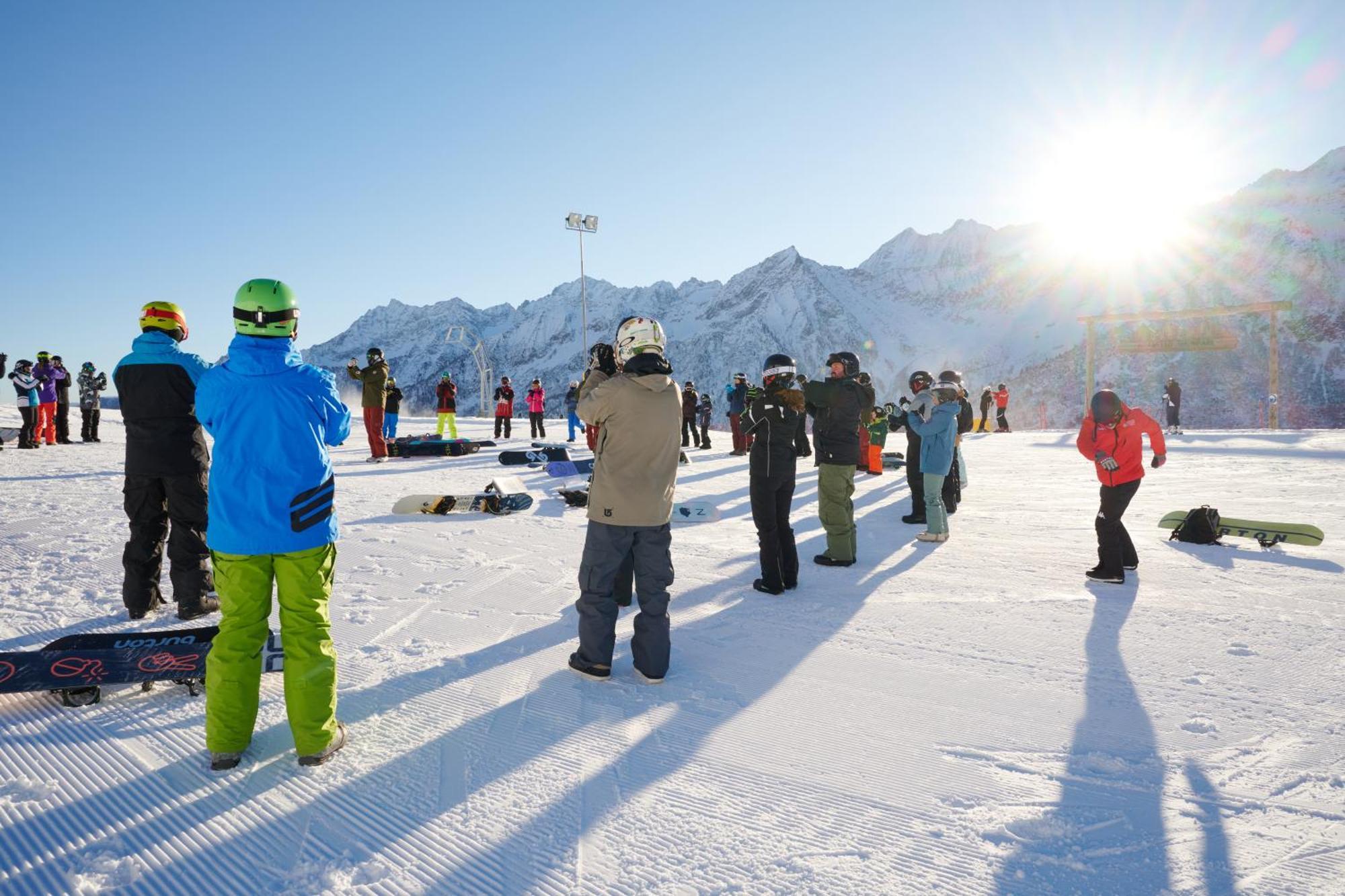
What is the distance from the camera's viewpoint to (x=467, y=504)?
8383 mm

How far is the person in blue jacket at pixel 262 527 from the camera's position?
259 centimetres

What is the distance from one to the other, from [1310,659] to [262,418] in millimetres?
5422

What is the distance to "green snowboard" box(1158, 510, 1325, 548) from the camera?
21.2ft

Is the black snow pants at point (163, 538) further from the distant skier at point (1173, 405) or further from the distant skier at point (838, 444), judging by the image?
the distant skier at point (1173, 405)

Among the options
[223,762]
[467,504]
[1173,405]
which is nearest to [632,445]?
[223,762]

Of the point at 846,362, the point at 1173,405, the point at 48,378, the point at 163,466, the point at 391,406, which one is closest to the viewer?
the point at 163,466

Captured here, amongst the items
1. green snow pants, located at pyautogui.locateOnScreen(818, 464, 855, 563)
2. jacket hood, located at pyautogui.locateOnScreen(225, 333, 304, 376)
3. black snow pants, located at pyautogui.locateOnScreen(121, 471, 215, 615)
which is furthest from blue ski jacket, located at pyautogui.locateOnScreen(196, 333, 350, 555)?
green snow pants, located at pyautogui.locateOnScreen(818, 464, 855, 563)

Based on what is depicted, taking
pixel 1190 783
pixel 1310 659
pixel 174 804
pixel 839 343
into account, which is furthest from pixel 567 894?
pixel 839 343

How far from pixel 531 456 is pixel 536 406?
632cm

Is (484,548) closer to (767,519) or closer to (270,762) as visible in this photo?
(767,519)

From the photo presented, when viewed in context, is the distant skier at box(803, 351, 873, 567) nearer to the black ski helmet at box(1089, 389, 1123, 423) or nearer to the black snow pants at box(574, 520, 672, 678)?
the black ski helmet at box(1089, 389, 1123, 423)

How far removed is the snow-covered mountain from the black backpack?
33003 mm

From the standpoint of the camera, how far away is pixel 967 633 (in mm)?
4324

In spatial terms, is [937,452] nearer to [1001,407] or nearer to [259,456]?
[259,456]
